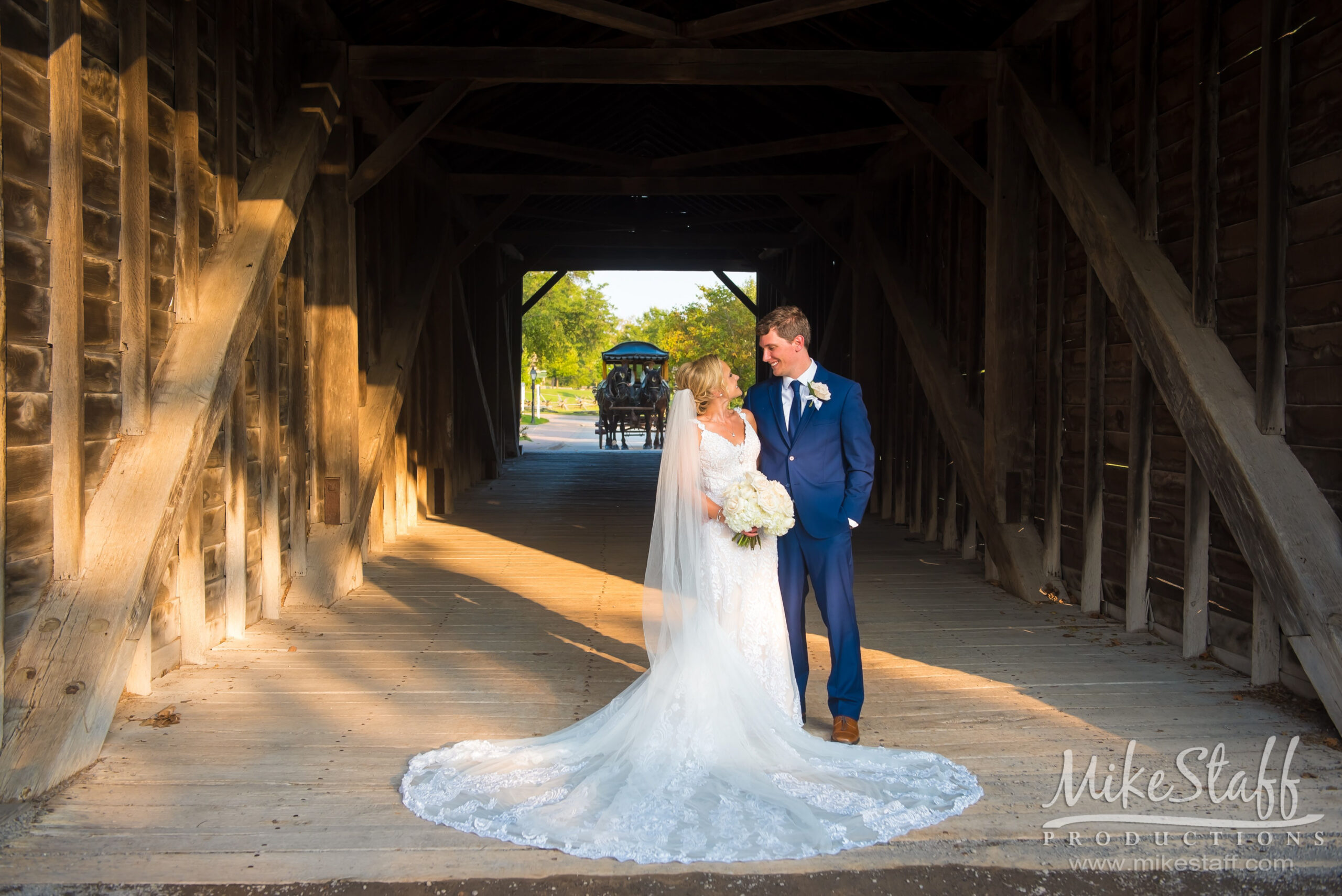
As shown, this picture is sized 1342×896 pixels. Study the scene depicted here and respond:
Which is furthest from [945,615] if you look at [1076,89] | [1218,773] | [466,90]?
[466,90]

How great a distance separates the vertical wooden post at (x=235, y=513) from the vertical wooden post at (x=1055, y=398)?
490 cm

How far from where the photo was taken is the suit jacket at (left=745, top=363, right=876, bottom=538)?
407 cm

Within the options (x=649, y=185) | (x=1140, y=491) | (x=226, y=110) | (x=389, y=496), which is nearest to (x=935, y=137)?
Answer: (x=1140, y=491)

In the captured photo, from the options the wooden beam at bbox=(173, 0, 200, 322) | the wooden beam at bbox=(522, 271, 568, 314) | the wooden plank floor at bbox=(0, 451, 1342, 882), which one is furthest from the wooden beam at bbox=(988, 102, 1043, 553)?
the wooden beam at bbox=(522, 271, 568, 314)

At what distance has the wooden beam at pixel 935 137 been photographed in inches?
289

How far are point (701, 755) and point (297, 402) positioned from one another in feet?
13.6

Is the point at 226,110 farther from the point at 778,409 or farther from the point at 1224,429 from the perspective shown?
the point at 1224,429

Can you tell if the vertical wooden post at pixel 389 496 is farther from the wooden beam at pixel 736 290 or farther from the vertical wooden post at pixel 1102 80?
the wooden beam at pixel 736 290

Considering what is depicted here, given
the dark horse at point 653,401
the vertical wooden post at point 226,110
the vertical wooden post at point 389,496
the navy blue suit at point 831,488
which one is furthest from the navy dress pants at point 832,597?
the dark horse at point 653,401

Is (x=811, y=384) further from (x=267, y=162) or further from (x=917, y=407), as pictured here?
(x=917, y=407)

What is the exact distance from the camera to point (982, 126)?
27.3ft

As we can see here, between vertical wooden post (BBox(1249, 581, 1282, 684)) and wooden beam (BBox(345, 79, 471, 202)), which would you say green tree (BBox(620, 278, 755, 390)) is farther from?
vertical wooden post (BBox(1249, 581, 1282, 684))

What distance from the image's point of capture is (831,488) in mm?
4105

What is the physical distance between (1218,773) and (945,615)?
2715 mm
